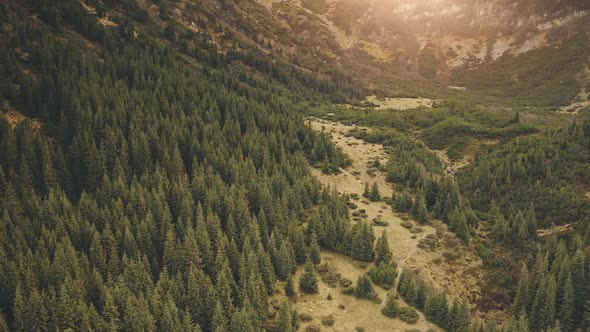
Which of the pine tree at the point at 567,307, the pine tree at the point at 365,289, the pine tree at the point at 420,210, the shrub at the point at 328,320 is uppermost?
the pine tree at the point at 567,307

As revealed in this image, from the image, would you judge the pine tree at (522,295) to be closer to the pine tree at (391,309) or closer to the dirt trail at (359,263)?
the dirt trail at (359,263)

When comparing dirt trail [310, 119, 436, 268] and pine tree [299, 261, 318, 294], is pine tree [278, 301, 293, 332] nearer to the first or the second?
pine tree [299, 261, 318, 294]

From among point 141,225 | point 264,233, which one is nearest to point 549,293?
point 264,233

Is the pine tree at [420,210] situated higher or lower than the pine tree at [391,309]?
higher

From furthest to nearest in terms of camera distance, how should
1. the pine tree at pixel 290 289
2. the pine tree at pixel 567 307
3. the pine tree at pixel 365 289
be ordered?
the pine tree at pixel 365 289
the pine tree at pixel 290 289
the pine tree at pixel 567 307

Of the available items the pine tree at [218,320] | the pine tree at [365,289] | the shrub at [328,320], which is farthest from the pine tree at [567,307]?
the pine tree at [218,320]

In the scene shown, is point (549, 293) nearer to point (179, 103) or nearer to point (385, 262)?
point (385, 262)
